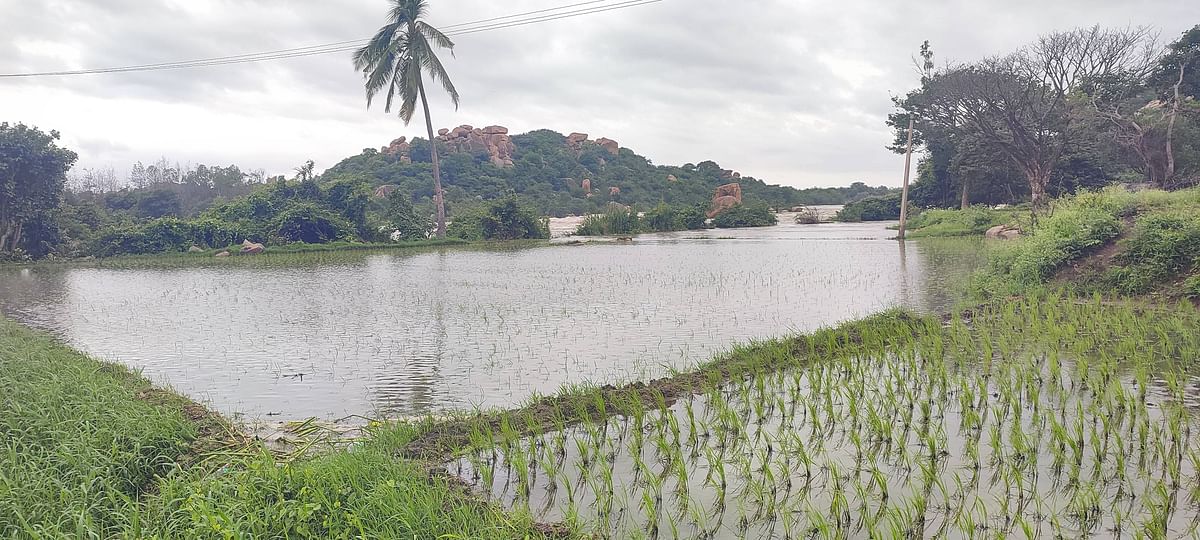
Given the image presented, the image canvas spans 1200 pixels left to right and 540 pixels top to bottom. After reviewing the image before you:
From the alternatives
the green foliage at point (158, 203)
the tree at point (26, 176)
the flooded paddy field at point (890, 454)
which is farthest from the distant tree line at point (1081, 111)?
the green foliage at point (158, 203)

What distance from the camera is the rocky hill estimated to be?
50.2 meters

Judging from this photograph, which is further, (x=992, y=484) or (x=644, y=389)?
(x=644, y=389)

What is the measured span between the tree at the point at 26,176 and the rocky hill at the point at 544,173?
19351 mm

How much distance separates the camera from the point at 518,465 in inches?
167

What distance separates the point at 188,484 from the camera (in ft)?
12.8

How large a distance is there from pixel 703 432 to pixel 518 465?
55.6 inches

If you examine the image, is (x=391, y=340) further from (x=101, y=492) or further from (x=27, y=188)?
(x=27, y=188)

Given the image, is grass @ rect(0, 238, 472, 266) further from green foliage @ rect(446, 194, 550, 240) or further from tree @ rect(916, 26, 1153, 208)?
tree @ rect(916, 26, 1153, 208)

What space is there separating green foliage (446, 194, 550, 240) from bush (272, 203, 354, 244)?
444 centimetres

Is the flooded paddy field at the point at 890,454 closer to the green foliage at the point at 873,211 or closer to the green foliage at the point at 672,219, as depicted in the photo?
the green foliage at the point at 672,219

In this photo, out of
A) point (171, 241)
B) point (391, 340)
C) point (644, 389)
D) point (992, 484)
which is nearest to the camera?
point (992, 484)

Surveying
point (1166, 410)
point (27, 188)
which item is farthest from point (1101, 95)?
point (27, 188)

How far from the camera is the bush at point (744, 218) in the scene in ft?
140

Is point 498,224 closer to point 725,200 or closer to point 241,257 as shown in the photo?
point 241,257
